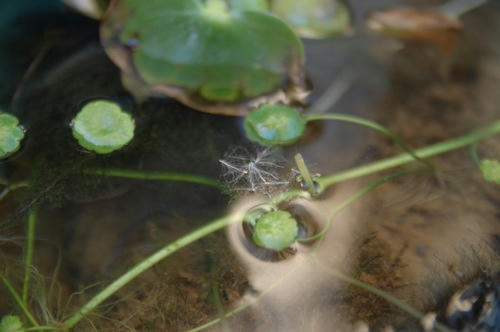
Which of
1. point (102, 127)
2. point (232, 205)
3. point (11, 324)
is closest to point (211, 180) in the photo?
point (232, 205)

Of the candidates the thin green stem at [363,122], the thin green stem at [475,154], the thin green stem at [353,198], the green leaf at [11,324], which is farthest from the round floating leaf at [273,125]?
the green leaf at [11,324]

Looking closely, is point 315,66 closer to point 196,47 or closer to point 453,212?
point 196,47

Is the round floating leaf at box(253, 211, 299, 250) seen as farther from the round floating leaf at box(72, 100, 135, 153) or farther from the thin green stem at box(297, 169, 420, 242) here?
the round floating leaf at box(72, 100, 135, 153)

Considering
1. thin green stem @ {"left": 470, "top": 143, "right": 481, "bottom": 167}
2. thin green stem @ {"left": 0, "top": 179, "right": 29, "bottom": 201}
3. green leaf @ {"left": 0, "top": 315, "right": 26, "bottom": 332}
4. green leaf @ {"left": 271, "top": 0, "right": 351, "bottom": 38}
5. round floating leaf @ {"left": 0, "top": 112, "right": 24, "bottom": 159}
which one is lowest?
thin green stem @ {"left": 470, "top": 143, "right": 481, "bottom": 167}

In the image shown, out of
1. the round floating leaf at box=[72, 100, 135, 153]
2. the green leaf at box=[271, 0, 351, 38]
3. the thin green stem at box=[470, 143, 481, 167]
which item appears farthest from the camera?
the green leaf at box=[271, 0, 351, 38]

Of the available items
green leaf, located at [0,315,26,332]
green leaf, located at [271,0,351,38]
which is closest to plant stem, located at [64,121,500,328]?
green leaf, located at [0,315,26,332]

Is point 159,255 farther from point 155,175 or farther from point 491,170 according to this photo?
point 491,170

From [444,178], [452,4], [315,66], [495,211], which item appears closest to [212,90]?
[315,66]
